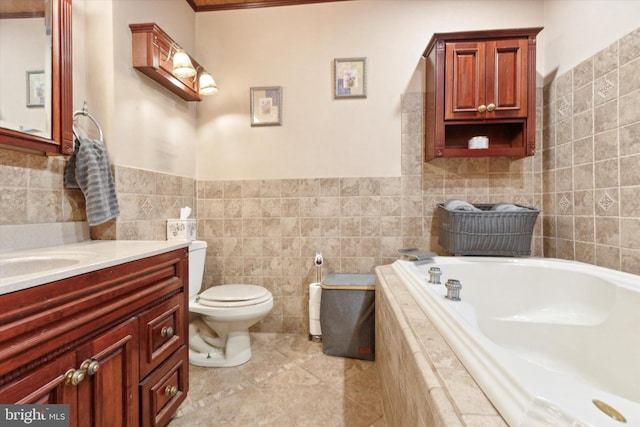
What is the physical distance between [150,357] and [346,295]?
1076mm

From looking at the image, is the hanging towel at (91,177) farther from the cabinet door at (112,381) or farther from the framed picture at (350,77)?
the framed picture at (350,77)

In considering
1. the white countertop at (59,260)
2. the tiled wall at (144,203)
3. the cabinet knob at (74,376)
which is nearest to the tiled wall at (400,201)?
the tiled wall at (144,203)

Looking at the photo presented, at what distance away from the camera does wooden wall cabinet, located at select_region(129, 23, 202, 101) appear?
146 centimetres

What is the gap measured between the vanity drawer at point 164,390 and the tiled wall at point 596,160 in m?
2.14

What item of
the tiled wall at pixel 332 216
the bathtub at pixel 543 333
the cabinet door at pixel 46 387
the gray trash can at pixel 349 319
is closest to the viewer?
the bathtub at pixel 543 333

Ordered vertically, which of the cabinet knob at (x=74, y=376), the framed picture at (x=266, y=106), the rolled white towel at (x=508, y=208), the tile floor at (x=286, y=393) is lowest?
the tile floor at (x=286, y=393)

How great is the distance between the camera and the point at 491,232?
160 cm

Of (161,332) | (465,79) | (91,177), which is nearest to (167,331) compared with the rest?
(161,332)

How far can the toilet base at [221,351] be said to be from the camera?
1.64 meters

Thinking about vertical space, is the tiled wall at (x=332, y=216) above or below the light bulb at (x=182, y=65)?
below

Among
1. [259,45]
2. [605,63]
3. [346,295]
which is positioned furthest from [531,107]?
[259,45]

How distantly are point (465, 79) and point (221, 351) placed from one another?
2309 millimetres

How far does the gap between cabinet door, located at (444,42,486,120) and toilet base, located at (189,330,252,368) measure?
77.1 inches

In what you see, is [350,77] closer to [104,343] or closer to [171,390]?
[104,343]
